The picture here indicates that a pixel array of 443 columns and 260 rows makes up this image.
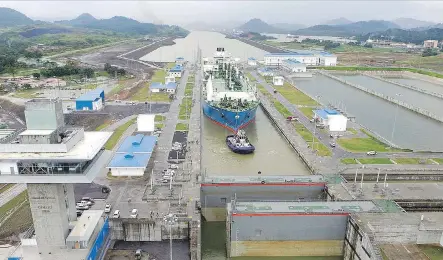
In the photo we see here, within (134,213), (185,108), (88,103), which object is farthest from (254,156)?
(88,103)

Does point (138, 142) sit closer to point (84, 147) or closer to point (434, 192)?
point (84, 147)

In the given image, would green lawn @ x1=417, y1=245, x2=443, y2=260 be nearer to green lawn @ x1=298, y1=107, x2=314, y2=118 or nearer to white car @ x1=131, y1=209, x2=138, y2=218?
white car @ x1=131, y1=209, x2=138, y2=218

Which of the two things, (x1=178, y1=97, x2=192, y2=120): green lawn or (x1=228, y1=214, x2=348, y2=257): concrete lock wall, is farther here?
(x1=178, y1=97, x2=192, y2=120): green lawn

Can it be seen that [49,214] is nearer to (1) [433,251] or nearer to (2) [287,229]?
(2) [287,229]

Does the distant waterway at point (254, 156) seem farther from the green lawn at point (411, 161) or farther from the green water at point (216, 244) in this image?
the green lawn at point (411, 161)

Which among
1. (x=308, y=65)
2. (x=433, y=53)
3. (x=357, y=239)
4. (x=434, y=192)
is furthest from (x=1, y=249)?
(x=433, y=53)

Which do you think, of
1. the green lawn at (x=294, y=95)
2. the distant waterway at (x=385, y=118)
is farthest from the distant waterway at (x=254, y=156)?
the distant waterway at (x=385, y=118)

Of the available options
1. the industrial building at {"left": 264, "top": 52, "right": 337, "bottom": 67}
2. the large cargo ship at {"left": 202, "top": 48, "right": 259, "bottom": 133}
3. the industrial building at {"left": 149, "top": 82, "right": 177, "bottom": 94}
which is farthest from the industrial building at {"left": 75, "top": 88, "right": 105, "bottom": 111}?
the industrial building at {"left": 264, "top": 52, "right": 337, "bottom": 67}
